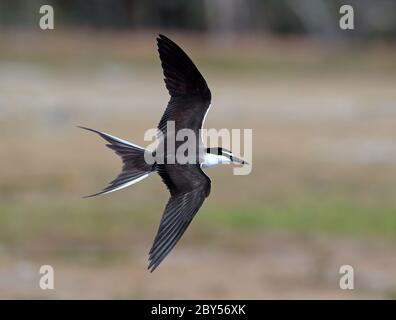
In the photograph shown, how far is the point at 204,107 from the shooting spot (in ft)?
16.4

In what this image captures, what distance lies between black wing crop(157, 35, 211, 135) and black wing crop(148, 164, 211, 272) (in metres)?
0.18

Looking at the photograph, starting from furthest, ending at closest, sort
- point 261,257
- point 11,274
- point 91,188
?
point 91,188 < point 261,257 < point 11,274

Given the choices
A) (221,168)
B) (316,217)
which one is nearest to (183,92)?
(316,217)

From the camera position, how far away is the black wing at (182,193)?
4.91m

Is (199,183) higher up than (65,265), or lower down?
higher up

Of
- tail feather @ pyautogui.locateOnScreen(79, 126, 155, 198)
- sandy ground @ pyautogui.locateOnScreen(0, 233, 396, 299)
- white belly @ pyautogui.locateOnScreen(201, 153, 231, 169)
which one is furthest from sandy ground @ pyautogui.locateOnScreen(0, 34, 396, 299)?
white belly @ pyautogui.locateOnScreen(201, 153, 231, 169)

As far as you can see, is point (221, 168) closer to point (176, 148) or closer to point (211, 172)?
point (211, 172)

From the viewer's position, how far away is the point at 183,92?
5043 mm

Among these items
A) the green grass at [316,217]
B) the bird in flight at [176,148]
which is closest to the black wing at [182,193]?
the bird in flight at [176,148]

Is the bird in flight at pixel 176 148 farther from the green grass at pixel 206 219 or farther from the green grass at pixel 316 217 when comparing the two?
the green grass at pixel 316 217

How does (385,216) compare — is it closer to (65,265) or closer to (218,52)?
(65,265)

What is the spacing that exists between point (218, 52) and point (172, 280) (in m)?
15.2

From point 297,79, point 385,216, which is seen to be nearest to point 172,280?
point 385,216

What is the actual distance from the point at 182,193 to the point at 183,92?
1.51ft
